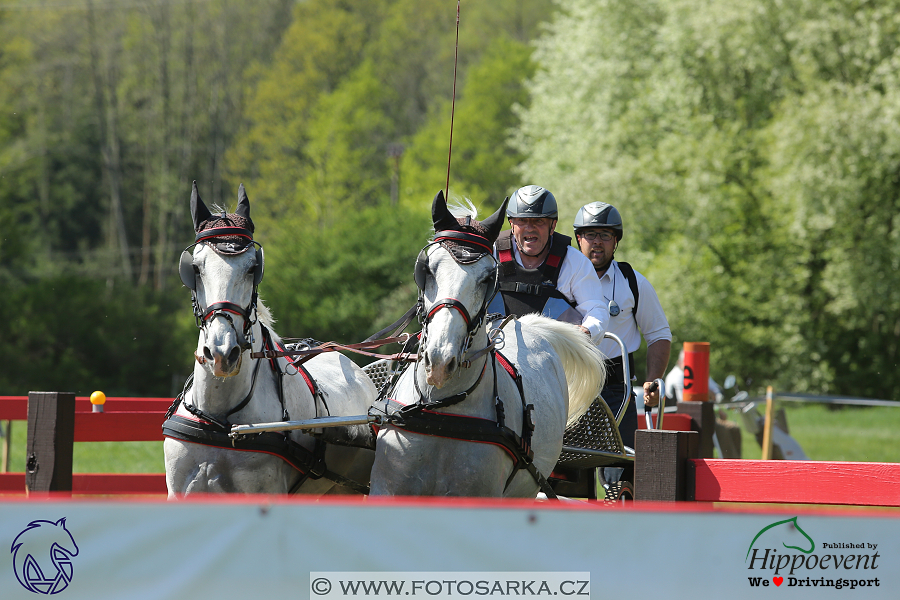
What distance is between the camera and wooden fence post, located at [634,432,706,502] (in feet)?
12.5

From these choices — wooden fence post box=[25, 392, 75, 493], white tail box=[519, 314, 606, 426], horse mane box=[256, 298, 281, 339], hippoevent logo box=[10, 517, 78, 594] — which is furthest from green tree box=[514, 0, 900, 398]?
hippoevent logo box=[10, 517, 78, 594]

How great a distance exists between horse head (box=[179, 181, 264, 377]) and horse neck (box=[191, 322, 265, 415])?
150mm

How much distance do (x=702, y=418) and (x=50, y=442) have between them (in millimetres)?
5509

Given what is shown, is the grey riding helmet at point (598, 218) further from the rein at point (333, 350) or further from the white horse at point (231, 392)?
the white horse at point (231, 392)

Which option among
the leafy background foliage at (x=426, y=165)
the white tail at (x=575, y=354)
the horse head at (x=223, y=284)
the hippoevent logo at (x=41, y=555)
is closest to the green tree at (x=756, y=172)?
the leafy background foliage at (x=426, y=165)

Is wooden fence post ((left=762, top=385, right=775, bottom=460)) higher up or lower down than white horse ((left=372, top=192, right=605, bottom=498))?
lower down

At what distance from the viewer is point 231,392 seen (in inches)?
→ 149

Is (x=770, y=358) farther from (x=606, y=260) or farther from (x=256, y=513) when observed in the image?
(x=256, y=513)

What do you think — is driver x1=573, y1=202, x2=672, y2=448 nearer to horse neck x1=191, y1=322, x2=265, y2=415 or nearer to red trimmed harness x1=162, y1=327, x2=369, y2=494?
red trimmed harness x1=162, y1=327, x2=369, y2=494

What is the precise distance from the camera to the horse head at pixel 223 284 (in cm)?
347

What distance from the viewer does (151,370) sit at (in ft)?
82.4

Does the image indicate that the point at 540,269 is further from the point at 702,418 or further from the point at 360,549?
the point at 702,418

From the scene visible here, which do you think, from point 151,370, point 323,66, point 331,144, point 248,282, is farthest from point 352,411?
point 323,66

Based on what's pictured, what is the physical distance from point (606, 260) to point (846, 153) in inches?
622
